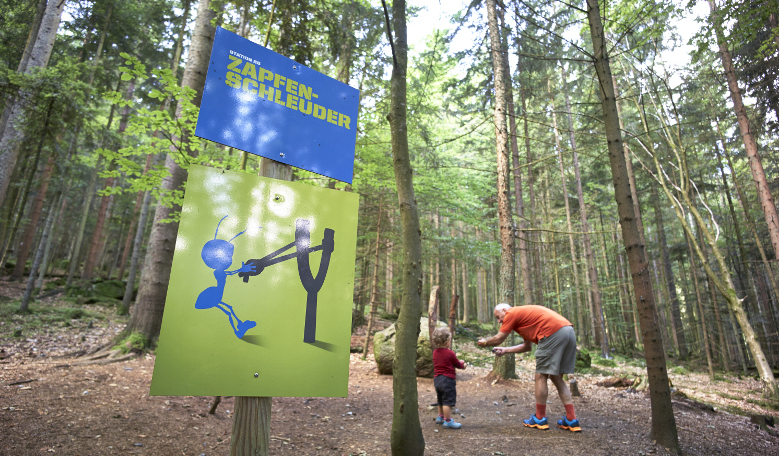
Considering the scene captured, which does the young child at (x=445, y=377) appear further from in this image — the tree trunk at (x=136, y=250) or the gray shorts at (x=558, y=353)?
the tree trunk at (x=136, y=250)

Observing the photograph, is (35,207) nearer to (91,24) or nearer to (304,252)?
(91,24)

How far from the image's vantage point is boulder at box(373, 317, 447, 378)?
755 cm

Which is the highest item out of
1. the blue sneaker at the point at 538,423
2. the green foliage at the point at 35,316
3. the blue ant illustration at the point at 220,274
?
the blue ant illustration at the point at 220,274

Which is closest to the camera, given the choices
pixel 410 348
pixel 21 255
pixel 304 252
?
pixel 304 252

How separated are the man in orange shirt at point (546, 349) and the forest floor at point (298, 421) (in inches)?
8.3

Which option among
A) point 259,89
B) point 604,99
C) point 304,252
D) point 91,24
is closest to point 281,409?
point 304,252

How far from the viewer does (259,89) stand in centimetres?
186

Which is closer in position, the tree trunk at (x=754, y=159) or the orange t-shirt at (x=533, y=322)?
the orange t-shirt at (x=533, y=322)

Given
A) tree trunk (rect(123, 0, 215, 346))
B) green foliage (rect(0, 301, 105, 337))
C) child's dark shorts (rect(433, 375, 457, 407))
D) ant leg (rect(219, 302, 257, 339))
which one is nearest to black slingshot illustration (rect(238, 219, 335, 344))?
ant leg (rect(219, 302, 257, 339))

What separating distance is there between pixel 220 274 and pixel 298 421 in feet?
12.2

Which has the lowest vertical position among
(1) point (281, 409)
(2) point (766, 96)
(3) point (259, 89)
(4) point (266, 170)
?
(1) point (281, 409)

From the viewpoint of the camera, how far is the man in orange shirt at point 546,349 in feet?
13.9

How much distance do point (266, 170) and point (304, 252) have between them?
51 cm

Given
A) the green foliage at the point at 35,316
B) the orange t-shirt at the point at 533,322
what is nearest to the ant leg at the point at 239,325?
the orange t-shirt at the point at 533,322
